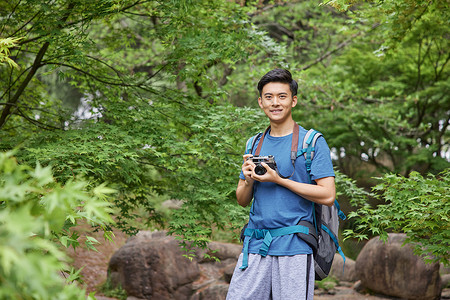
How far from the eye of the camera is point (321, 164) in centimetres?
226

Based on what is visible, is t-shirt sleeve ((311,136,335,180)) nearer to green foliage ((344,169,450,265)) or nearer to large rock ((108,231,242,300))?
green foliage ((344,169,450,265))

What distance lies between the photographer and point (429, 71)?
34.3 ft

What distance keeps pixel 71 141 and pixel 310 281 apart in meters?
2.47

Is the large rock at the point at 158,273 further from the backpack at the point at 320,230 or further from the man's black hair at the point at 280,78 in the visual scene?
the man's black hair at the point at 280,78

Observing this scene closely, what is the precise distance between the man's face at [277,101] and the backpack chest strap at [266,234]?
62 cm

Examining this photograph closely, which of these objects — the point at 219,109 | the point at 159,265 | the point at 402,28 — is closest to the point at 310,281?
the point at 219,109

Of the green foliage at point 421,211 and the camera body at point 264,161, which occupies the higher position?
the camera body at point 264,161

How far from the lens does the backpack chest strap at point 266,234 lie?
2.21m

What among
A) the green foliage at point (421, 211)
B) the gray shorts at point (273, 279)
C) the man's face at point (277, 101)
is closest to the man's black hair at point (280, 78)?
the man's face at point (277, 101)

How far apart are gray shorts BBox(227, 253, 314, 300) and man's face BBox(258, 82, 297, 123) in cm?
77

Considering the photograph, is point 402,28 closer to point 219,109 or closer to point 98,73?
point 219,109

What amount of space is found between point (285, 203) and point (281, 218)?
83 millimetres

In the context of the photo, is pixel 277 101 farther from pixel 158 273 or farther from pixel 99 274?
pixel 99 274

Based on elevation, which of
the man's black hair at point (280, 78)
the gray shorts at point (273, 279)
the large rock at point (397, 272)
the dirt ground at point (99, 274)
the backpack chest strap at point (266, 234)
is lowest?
the dirt ground at point (99, 274)
